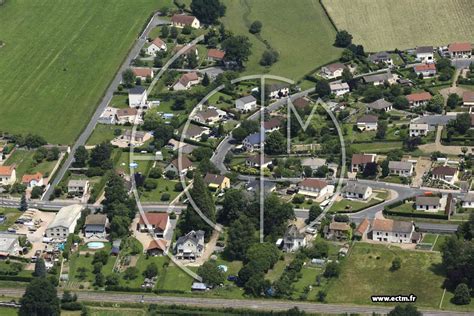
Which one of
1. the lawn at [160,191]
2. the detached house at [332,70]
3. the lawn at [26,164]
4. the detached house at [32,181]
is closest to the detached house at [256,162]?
the lawn at [160,191]

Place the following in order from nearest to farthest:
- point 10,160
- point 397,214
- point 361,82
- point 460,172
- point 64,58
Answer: point 397,214, point 460,172, point 10,160, point 361,82, point 64,58

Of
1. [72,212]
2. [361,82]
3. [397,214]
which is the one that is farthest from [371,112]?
[72,212]

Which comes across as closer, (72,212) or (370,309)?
(370,309)

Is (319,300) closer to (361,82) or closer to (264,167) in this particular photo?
(264,167)

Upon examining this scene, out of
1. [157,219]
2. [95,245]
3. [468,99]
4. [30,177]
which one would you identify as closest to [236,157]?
[157,219]

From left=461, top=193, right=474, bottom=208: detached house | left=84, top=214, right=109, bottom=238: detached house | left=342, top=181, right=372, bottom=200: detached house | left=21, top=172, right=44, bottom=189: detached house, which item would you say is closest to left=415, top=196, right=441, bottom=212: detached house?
left=461, top=193, right=474, bottom=208: detached house

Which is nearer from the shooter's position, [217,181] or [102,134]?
[217,181]

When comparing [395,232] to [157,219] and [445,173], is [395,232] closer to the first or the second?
[445,173]
